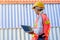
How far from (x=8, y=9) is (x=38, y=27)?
6.07 metres

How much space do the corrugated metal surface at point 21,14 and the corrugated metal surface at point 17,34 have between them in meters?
0.27

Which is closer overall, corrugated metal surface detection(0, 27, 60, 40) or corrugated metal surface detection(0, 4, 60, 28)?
corrugated metal surface detection(0, 27, 60, 40)

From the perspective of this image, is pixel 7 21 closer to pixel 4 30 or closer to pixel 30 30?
pixel 4 30

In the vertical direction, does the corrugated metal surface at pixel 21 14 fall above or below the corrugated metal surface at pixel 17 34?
above

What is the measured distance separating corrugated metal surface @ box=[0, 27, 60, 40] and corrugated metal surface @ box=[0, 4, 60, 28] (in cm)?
27

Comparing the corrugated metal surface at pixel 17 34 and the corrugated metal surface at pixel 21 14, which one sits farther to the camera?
the corrugated metal surface at pixel 21 14

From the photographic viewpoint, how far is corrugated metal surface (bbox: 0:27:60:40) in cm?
929

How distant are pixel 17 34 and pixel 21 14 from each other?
3.44ft

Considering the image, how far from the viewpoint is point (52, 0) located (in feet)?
31.3

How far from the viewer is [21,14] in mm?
9656

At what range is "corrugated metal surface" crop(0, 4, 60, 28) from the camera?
950 centimetres

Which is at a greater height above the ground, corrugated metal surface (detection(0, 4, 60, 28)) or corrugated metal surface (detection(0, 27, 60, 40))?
corrugated metal surface (detection(0, 4, 60, 28))

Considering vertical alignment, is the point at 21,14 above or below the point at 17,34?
above

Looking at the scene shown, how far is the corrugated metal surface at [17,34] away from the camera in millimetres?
9289
